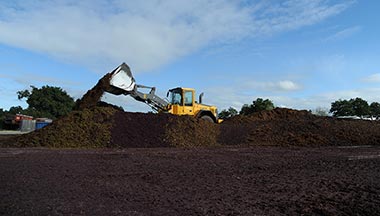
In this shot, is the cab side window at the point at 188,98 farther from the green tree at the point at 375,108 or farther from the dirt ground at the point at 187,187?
the green tree at the point at 375,108

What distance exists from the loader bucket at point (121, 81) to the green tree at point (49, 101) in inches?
1891

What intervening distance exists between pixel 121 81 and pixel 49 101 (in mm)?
50201

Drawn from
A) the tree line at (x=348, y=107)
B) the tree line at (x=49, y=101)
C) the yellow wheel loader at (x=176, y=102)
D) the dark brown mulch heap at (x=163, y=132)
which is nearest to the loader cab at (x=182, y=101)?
the yellow wheel loader at (x=176, y=102)

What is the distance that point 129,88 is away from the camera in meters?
17.3

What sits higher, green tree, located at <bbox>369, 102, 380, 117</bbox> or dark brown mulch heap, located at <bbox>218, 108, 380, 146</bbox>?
green tree, located at <bbox>369, 102, 380, 117</bbox>

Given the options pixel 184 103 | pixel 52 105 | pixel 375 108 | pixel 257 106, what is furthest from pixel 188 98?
pixel 52 105

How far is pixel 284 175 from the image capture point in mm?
6906

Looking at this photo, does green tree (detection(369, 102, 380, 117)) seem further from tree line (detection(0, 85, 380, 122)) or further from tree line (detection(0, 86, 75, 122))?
tree line (detection(0, 86, 75, 122))

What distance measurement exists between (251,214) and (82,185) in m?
3.10

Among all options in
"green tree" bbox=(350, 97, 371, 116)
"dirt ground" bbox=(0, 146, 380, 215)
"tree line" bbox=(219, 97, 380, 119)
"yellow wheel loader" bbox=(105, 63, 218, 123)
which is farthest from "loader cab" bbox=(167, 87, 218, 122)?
"green tree" bbox=(350, 97, 371, 116)

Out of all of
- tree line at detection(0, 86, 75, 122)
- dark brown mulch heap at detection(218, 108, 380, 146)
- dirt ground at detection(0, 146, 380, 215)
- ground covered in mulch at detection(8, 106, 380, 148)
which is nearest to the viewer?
dirt ground at detection(0, 146, 380, 215)

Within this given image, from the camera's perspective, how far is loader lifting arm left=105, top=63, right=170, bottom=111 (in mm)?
16406

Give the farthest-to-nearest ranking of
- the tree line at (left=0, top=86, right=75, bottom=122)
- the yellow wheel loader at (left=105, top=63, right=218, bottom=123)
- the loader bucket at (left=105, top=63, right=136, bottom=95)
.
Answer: the tree line at (left=0, top=86, right=75, bottom=122)
the yellow wheel loader at (left=105, top=63, right=218, bottom=123)
the loader bucket at (left=105, top=63, right=136, bottom=95)

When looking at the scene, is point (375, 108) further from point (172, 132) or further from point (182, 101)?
point (172, 132)
